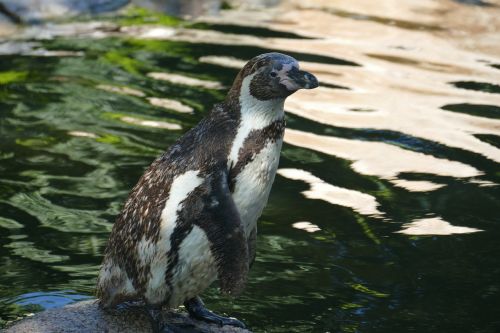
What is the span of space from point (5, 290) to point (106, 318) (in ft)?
4.51

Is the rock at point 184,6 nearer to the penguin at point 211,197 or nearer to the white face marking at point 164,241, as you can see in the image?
the penguin at point 211,197

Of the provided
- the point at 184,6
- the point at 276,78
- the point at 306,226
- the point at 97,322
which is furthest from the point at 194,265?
the point at 184,6

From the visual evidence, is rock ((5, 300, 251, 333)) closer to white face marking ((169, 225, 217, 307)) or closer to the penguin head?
white face marking ((169, 225, 217, 307))

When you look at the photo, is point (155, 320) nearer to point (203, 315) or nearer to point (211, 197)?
point (203, 315)

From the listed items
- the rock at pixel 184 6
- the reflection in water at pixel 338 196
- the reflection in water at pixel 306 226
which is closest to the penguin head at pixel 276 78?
the reflection in water at pixel 306 226

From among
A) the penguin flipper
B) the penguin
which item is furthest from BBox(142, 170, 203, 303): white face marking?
the penguin flipper

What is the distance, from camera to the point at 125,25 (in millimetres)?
13758

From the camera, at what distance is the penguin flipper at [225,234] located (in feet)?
16.3

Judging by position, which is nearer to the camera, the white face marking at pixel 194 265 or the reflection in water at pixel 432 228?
the white face marking at pixel 194 265

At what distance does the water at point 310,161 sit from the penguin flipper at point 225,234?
1058mm

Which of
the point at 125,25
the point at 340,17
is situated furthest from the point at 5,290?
the point at 340,17

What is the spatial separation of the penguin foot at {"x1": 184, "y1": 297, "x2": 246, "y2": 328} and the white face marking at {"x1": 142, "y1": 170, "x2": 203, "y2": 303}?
Result: 13.2 inches

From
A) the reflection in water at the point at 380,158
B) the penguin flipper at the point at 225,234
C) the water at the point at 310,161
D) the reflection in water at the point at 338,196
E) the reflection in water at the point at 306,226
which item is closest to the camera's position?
the penguin flipper at the point at 225,234

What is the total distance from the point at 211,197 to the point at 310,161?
3.92m
